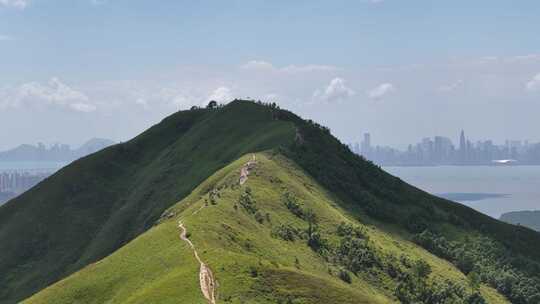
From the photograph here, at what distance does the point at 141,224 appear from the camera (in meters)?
146

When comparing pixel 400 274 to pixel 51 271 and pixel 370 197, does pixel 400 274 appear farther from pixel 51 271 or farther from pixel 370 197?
pixel 51 271

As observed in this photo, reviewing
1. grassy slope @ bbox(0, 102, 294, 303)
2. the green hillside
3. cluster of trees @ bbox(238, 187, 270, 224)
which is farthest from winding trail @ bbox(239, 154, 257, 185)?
grassy slope @ bbox(0, 102, 294, 303)

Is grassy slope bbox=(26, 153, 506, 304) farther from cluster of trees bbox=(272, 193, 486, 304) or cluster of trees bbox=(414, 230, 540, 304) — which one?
cluster of trees bbox=(414, 230, 540, 304)

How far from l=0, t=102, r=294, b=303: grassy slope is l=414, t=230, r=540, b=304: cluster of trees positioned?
1782 inches

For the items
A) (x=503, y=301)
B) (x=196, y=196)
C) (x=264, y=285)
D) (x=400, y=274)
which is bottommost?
(x=503, y=301)

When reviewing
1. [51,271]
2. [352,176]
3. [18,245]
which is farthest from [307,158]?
[18,245]

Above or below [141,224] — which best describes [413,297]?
below

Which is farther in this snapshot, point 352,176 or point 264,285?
point 352,176

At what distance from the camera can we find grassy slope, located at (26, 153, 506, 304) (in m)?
62.9

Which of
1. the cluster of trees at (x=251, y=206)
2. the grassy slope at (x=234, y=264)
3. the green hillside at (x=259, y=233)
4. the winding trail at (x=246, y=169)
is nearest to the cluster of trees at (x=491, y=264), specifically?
the green hillside at (x=259, y=233)

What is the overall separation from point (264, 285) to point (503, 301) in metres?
74.7

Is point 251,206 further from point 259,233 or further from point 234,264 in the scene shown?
point 234,264

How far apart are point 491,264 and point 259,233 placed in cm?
7451

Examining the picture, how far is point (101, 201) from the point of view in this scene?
181 m
